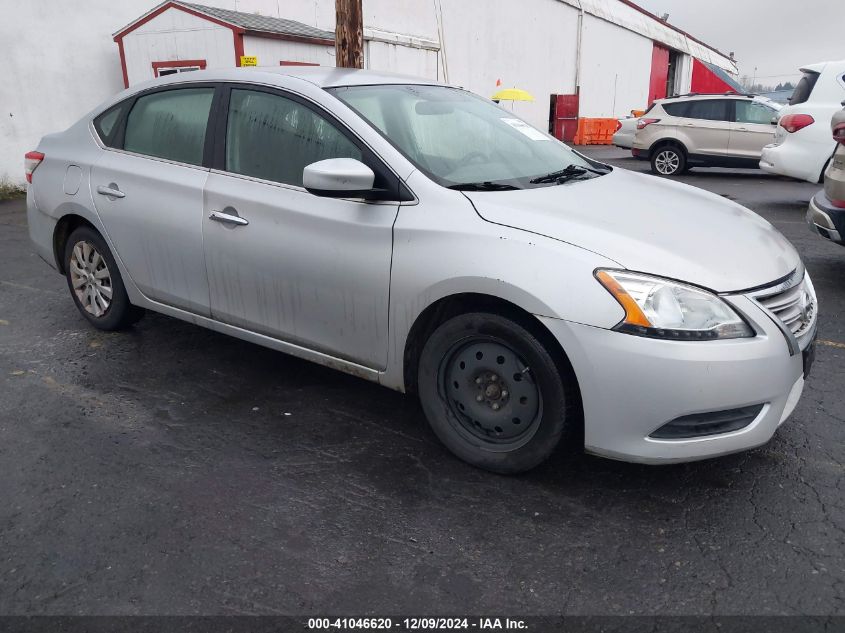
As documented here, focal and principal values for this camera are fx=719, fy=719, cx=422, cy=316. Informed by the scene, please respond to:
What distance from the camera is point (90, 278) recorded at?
464cm

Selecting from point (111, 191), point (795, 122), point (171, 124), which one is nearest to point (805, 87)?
point (795, 122)

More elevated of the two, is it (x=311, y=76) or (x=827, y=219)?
(x=311, y=76)

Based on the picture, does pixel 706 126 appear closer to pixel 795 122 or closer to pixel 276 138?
pixel 795 122

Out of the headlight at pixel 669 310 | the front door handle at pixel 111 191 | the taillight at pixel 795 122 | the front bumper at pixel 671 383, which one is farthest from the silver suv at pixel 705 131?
the headlight at pixel 669 310

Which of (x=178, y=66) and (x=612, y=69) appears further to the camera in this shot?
(x=612, y=69)

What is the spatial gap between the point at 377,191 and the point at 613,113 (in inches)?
1302

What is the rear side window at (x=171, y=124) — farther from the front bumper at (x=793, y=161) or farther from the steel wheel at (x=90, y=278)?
the front bumper at (x=793, y=161)

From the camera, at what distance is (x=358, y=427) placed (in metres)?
3.53

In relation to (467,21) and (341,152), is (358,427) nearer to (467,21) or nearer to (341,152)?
(341,152)

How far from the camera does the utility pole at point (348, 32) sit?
344 inches

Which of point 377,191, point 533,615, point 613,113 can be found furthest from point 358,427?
point 613,113

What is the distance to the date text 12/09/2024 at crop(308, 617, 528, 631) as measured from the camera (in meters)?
2.22

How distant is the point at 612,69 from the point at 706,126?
2032 centimetres

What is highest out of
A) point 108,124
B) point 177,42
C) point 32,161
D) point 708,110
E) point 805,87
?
point 177,42
